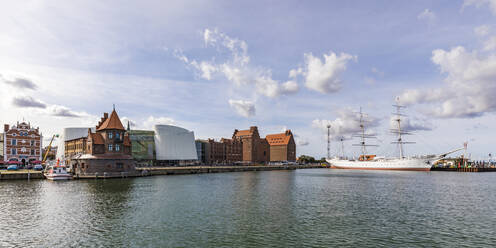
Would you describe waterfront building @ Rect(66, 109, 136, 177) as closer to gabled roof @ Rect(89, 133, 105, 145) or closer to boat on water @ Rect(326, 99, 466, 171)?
gabled roof @ Rect(89, 133, 105, 145)

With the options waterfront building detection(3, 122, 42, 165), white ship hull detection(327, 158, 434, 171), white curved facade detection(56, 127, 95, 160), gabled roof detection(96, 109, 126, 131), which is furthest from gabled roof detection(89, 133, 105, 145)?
white ship hull detection(327, 158, 434, 171)

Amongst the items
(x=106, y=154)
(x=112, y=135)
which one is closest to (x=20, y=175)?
(x=106, y=154)

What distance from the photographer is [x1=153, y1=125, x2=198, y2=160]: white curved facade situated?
15312cm

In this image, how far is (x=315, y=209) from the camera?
37625 mm

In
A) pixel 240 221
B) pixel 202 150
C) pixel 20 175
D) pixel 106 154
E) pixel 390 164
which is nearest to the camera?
pixel 240 221

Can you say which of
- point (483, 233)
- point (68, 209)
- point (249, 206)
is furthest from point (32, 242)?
point (483, 233)

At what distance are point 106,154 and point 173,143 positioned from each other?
7591 cm

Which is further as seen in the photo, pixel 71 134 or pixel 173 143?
pixel 71 134

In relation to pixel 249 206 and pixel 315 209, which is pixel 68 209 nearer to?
pixel 249 206

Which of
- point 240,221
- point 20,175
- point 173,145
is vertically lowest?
point 240,221

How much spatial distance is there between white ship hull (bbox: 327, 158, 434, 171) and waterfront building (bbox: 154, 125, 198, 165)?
3668 inches

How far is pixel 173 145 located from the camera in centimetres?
15600

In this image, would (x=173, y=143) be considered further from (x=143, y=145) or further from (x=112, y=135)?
(x=112, y=135)

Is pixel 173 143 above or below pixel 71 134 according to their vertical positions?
below
